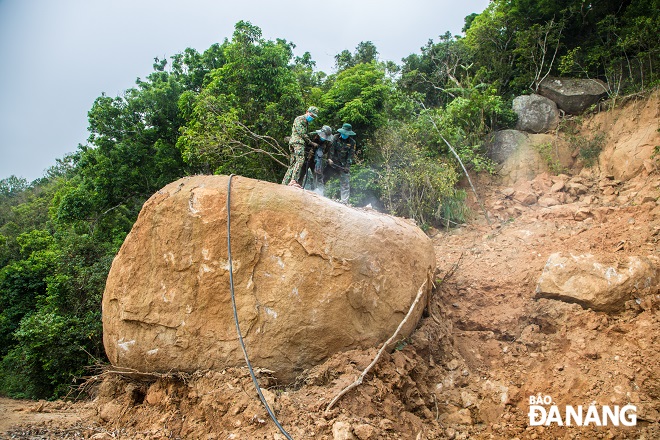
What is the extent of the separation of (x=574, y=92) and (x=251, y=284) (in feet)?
33.7

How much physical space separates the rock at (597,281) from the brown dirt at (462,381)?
13 centimetres

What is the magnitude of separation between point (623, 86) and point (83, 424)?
12.7 meters

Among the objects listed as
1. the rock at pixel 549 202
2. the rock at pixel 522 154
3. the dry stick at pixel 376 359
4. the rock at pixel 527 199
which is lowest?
the dry stick at pixel 376 359

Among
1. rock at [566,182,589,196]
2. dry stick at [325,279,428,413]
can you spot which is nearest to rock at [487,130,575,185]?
rock at [566,182,589,196]

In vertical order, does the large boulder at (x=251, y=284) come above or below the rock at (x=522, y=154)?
below

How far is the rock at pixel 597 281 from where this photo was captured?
535 centimetres

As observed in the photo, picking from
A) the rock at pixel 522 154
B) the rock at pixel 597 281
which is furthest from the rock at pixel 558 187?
the rock at pixel 597 281

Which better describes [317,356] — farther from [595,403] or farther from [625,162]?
[625,162]

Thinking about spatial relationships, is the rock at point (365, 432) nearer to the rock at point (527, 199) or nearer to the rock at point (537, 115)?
the rock at point (527, 199)

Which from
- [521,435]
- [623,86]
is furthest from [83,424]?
[623,86]

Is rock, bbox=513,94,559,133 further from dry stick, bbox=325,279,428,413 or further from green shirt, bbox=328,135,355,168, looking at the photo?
dry stick, bbox=325,279,428,413

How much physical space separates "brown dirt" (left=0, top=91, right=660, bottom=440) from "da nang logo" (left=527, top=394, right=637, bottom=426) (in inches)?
2.4

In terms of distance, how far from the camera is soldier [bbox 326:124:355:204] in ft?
24.8

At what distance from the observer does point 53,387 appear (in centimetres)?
927
